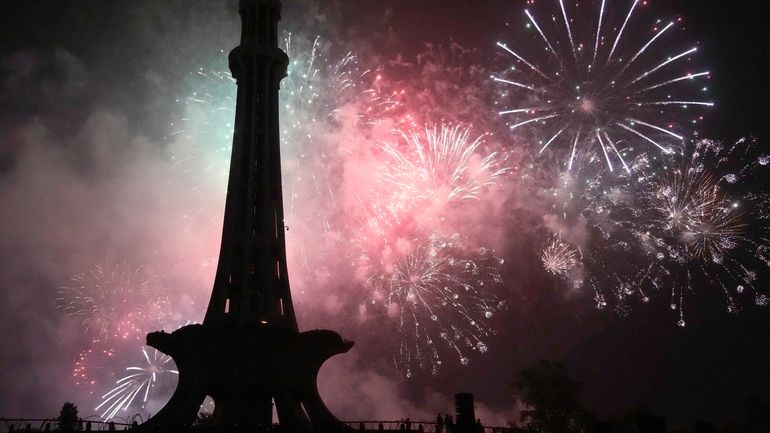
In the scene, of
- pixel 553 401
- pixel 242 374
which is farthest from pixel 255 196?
pixel 553 401

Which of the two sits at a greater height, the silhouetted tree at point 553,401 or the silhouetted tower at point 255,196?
the silhouetted tower at point 255,196

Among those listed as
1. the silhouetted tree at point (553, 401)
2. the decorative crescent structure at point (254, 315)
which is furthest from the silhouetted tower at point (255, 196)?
the silhouetted tree at point (553, 401)

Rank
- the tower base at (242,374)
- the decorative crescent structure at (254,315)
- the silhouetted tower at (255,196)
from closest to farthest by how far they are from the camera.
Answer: the tower base at (242,374), the decorative crescent structure at (254,315), the silhouetted tower at (255,196)

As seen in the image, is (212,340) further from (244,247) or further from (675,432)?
(675,432)

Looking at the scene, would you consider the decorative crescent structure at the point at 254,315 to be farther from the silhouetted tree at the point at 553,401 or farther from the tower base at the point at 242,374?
the silhouetted tree at the point at 553,401

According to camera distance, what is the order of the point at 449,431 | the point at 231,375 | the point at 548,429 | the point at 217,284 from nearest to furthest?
the point at 449,431
the point at 231,375
the point at 217,284
the point at 548,429

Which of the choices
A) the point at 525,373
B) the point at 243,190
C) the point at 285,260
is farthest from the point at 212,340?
the point at 525,373

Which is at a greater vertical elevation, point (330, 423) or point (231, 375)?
point (231, 375)
